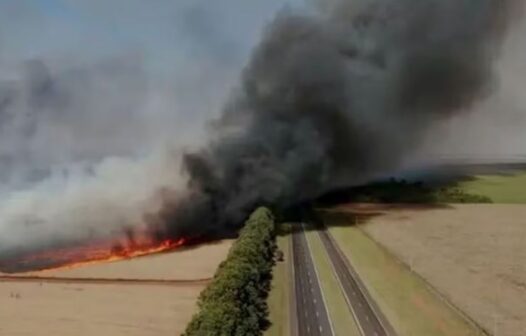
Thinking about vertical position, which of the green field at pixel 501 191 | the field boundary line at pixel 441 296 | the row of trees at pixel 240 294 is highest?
the green field at pixel 501 191

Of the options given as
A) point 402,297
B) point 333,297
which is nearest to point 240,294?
point 333,297

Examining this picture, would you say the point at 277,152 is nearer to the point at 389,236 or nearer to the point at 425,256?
the point at 389,236

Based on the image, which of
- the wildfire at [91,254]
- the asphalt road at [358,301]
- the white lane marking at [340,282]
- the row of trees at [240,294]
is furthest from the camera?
the wildfire at [91,254]

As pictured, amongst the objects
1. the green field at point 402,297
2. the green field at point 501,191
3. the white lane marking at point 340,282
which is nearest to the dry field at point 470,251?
the green field at point 402,297

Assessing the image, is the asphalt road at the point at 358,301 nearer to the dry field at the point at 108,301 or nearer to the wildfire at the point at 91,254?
the dry field at the point at 108,301

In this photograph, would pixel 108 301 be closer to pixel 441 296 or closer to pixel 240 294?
pixel 240 294
